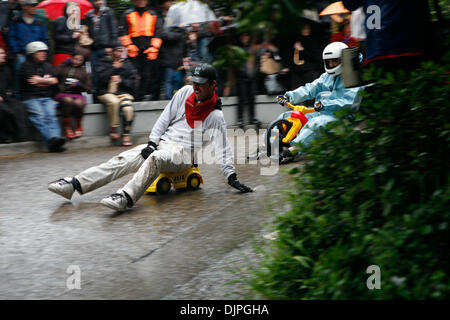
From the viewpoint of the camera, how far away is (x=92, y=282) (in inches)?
205

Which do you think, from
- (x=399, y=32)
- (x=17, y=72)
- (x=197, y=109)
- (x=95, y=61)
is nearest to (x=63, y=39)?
(x=95, y=61)

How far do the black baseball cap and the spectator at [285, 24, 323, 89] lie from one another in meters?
4.16

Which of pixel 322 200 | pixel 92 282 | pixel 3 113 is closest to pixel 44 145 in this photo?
pixel 3 113

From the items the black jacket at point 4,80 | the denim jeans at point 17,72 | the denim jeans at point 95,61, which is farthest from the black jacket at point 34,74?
Result: the denim jeans at point 95,61

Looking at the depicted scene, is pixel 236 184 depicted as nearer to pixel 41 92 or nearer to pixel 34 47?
pixel 41 92

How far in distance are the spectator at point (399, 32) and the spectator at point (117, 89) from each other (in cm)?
663

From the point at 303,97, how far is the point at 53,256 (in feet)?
15.8

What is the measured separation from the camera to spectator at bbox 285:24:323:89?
37.4 ft

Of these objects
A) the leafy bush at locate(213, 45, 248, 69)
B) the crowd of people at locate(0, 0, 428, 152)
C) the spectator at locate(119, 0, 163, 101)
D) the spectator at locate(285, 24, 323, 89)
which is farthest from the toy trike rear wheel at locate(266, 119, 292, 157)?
the leafy bush at locate(213, 45, 248, 69)

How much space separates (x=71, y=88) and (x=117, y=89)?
0.82 meters

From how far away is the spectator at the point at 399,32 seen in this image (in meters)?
5.34

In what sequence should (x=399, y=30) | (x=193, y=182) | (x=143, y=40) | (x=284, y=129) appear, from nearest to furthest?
(x=399, y=30)
(x=193, y=182)
(x=284, y=129)
(x=143, y=40)

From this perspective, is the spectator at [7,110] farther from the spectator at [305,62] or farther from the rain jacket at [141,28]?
the spectator at [305,62]

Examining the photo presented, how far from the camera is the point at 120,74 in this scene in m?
11.4
